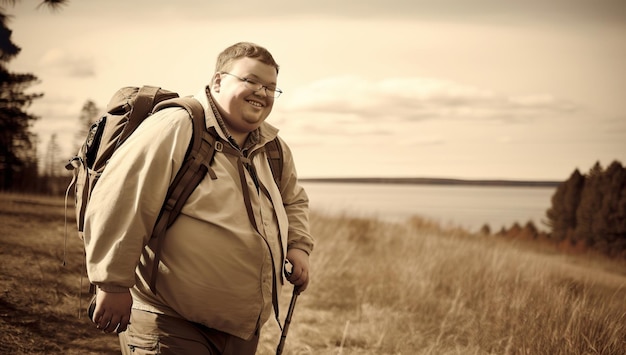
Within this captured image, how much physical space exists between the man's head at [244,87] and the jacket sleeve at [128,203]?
1.09 feet

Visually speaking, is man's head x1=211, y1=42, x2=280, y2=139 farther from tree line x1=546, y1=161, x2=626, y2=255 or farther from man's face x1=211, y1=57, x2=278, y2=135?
tree line x1=546, y1=161, x2=626, y2=255

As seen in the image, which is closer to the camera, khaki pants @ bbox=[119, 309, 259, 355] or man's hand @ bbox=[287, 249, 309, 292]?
khaki pants @ bbox=[119, 309, 259, 355]

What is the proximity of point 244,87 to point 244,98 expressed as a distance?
43mm

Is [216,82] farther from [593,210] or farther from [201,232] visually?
[593,210]

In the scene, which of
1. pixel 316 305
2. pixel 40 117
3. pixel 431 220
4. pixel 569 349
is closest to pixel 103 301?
pixel 569 349

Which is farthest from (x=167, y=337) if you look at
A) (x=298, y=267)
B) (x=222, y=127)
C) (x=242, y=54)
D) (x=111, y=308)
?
(x=242, y=54)

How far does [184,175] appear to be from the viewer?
2086mm

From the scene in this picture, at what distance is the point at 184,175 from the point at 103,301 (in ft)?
1.64

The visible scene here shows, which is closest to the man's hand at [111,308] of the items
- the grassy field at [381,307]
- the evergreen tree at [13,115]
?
the grassy field at [381,307]

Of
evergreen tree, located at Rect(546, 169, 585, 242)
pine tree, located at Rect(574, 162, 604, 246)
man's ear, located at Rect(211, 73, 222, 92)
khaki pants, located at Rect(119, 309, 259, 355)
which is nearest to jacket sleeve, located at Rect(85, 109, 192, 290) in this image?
khaki pants, located at Rect(119, 309, 259, 355)

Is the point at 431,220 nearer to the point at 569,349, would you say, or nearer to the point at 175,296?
the point at 569,349

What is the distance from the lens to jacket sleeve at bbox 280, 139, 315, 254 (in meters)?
2.70

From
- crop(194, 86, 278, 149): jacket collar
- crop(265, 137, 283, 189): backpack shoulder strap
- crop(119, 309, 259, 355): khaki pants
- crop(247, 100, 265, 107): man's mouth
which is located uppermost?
crop(247, 100, 265, 107): man's mouth

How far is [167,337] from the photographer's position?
218 centimetres
